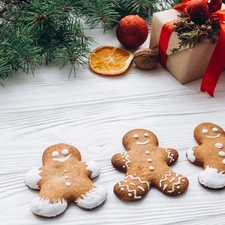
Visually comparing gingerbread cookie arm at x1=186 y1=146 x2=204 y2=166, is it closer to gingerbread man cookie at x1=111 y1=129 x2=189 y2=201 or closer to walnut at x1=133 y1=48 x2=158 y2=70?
gingerbread man cookie at x1=111 y1=129 x2=189 y2=201

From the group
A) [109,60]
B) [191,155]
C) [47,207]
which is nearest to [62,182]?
[47,207]

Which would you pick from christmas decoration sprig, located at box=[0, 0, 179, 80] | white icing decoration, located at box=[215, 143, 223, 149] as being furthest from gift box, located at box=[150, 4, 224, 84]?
white icing decoration, located at box=[215, 143, 223, 149]

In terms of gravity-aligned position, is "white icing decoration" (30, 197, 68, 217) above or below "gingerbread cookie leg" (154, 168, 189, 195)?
→ below

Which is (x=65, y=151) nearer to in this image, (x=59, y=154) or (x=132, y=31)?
(x=59, y=154)

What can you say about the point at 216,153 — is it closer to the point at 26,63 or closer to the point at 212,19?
the point at 212,19

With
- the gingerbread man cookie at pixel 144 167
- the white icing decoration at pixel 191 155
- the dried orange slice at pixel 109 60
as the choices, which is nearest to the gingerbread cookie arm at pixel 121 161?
the gingerbread man cookie at pixel 144 167
